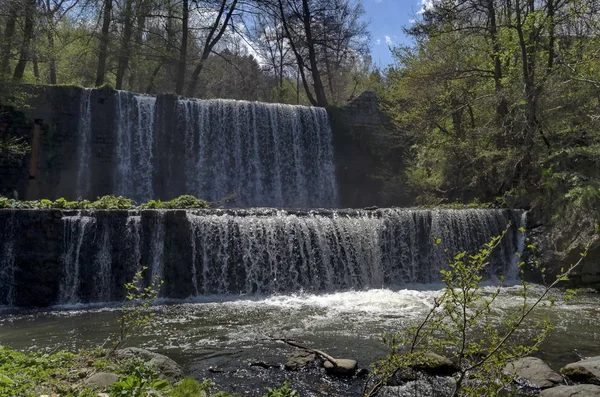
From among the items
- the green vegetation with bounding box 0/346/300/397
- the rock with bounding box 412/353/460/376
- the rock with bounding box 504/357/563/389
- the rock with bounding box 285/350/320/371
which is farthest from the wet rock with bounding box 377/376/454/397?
the green vegetation with bounding box 0/346/300/397

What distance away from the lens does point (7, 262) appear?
9883 millimetres

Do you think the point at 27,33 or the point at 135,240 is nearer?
the point at 135,240

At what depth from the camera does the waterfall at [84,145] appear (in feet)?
55.2

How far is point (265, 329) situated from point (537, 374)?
3.88m

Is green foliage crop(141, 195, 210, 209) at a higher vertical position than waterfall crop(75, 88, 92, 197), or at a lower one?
lower

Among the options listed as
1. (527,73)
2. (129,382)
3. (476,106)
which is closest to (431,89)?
(476,106)

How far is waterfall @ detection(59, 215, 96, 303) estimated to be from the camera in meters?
10.1

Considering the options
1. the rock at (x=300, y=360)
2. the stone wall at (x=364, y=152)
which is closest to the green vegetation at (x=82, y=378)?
the rock at (x=300, y=360)

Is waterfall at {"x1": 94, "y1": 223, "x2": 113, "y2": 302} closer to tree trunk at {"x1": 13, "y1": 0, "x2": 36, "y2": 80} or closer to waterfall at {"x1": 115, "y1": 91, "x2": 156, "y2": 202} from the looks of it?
tree trunk at {"x1": 13, "y1": 0, "x2": 36, "y2": 80}

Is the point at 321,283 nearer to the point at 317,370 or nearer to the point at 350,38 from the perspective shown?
the point at 317,370

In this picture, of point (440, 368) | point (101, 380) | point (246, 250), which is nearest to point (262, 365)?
point (440, 368)

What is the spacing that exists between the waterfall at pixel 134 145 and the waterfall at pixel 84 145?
35.1 inches

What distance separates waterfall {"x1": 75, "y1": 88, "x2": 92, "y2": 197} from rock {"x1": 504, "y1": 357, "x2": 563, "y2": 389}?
1482 cm

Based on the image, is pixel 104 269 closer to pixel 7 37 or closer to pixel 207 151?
pixel 7 37
